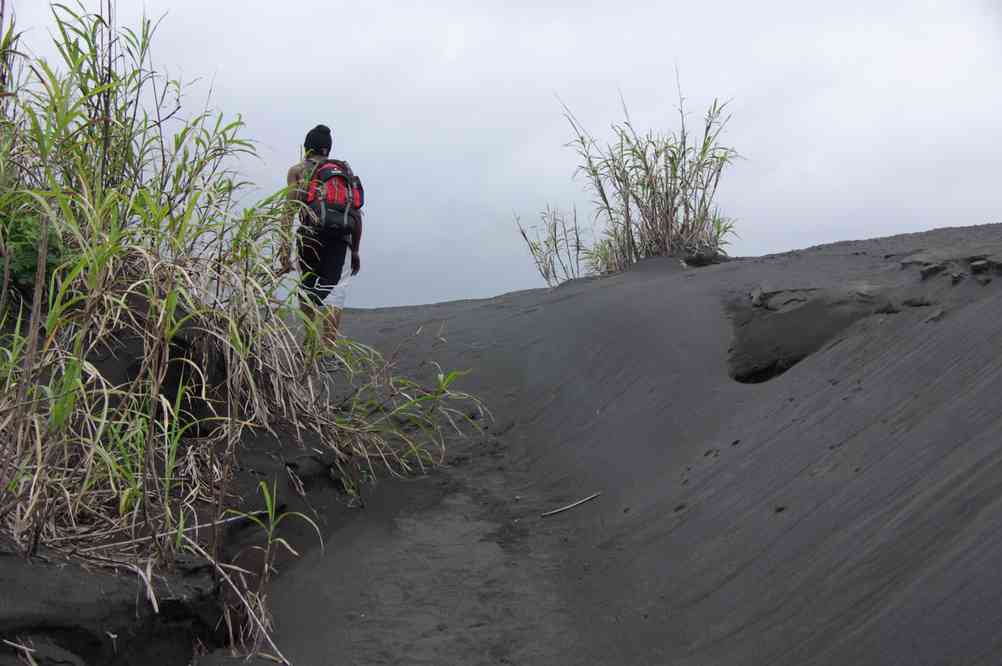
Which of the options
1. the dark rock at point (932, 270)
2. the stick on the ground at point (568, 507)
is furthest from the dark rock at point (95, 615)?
the dark rock at point (932, 270)

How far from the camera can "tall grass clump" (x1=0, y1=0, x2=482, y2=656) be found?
2.49m

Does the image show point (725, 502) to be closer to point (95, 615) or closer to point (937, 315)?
point (937, 315)

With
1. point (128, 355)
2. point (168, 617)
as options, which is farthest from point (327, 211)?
point (168, 617)

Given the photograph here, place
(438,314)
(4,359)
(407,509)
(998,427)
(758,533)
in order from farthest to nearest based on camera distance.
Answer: (438,314), (407,509), (4,359), (758,533), (998,427)

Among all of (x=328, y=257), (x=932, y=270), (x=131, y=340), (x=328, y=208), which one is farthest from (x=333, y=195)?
(x=932, y=270)

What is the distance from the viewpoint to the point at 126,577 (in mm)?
2400

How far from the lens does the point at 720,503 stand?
117 inches

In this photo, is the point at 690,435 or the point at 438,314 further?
the point at 438,314

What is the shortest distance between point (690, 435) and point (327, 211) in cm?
217

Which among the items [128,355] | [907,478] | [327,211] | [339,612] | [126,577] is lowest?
[339,612]

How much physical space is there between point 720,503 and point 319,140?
289 centimetres

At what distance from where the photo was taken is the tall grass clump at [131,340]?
8.16 feet

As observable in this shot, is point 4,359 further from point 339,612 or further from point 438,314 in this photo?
point 438,314

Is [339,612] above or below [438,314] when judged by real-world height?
below
